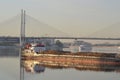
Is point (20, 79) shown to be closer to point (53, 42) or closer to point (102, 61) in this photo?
point (102, 61)

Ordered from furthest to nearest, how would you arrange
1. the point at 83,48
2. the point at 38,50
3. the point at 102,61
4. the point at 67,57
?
the point at 83,48 < the point at 38,50 < the point at 67,57 < the point at 102,61

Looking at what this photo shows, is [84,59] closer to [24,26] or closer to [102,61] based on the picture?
[102,61]

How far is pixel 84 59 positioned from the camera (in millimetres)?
41906

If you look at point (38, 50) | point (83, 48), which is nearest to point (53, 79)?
point (38, 50)

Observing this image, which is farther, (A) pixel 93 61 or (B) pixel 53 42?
(B) pixel 53 42

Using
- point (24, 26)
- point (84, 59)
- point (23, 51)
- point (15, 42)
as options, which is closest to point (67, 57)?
point (84, 59)

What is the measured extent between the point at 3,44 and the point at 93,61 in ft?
148

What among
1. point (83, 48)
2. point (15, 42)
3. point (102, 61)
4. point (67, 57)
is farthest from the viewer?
point (15, 42)

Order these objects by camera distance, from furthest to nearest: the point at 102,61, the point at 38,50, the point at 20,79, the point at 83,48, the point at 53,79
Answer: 1. the point at 83,48
2. the point at 38,50
3. the point at 102,61
4. the point at 53,79
5. the point at 20,79

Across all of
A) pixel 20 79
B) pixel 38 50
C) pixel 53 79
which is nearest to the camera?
pixel 20 79

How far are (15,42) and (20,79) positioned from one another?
187 ft

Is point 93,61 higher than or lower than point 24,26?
lower

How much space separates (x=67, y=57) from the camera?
43.3m

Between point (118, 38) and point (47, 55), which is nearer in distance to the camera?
point (47, 55)
